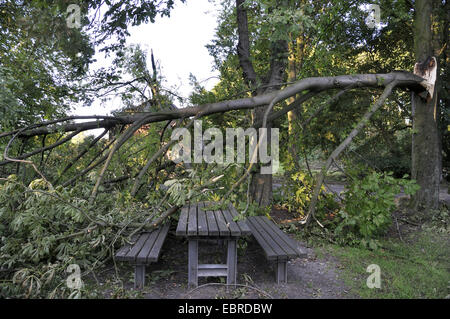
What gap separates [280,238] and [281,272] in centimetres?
42

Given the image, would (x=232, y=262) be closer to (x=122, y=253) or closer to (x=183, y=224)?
(x=183, y=224)

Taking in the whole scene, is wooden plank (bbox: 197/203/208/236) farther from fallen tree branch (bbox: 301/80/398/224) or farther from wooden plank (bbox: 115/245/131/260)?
fallen tree branch (bbox: 301/80/398/224)

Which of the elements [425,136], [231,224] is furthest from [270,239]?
[425,136]

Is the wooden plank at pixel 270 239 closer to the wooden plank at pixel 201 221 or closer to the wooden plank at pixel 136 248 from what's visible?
the wooden plank at pixel 201 221

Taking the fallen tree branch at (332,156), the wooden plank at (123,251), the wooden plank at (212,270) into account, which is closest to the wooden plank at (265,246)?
the wooden plank at (212,270)

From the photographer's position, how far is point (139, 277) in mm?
3234

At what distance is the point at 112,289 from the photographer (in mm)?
3209

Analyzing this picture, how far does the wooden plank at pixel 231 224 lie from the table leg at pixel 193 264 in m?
0.42

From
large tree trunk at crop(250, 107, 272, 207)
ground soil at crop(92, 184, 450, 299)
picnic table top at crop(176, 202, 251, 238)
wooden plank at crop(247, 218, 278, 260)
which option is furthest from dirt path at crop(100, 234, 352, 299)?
large tree trunk at crop(250, 107, 272, 207)

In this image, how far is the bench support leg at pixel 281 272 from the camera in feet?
11.3

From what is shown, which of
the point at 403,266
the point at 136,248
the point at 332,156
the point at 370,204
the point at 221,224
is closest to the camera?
the point at 136,248

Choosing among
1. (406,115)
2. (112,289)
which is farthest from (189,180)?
(406,115)

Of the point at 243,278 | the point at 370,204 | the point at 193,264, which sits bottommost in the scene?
the point at 243,278

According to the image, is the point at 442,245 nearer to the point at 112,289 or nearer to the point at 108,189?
the point at 112,289
